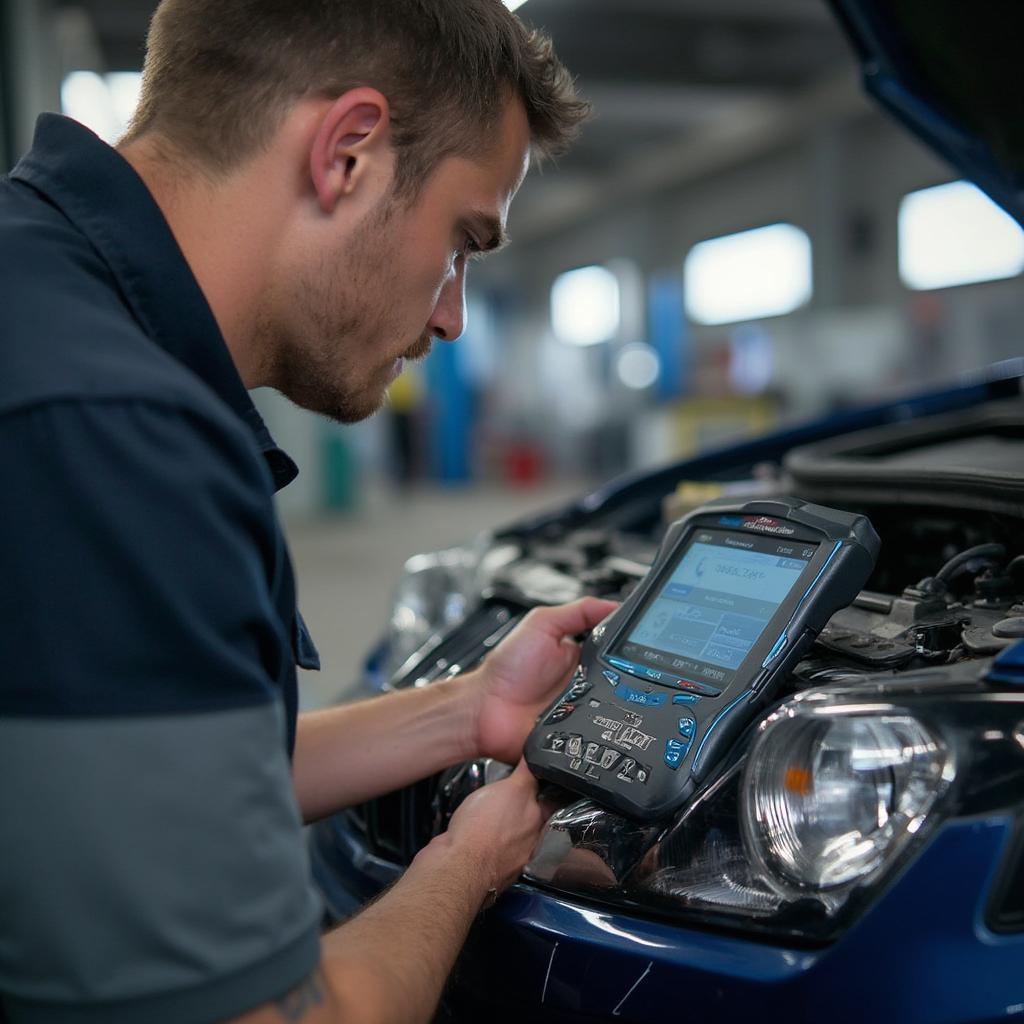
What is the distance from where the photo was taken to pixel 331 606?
5.12 meters

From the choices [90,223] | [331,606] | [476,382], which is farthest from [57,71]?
[476,382]

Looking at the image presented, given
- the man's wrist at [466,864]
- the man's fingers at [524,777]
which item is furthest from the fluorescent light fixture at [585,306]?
the man's wrist at [466,864]

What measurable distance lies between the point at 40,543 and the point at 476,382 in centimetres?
1505

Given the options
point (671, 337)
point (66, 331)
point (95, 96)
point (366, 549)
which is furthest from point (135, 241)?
point (671, 337)

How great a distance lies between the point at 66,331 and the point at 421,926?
0.53 metres

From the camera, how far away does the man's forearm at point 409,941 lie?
30.5 inches

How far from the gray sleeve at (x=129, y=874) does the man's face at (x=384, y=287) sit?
1.48 ft

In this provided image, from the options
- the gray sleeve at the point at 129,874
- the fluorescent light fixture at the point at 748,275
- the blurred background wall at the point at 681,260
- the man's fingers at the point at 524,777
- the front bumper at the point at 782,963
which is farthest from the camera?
the fluorescent light fixture at the point at 748,275

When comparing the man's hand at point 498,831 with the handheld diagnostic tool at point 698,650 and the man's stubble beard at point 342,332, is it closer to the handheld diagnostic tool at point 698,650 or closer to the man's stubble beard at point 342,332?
the handheld diagnostic tool at point 698,650

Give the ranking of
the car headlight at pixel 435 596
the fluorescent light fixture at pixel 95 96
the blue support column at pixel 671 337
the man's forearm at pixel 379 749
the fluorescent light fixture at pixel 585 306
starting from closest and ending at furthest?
the man's forearm at pixel 379 749
the car headlight at pixel 435 596
the fluorescent light fixture at pixel 95 96
the blue support column at pixel 671 337
the fluorescent light fixture at pixel 585 306

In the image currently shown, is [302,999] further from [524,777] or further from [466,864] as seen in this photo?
[524,777]

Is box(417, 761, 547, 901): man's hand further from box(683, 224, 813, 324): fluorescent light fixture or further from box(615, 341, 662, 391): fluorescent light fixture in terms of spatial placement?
box(615, 341, 662, 391): fluorescent light fixture

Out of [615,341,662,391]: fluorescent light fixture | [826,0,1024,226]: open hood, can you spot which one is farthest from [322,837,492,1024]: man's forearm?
[615,341,662,391]: fluorescent light fixture

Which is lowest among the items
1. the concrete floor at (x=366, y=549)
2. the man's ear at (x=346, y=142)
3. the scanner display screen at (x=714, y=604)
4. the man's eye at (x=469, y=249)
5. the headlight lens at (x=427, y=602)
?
the concrete floor at (x=366, y=549)
